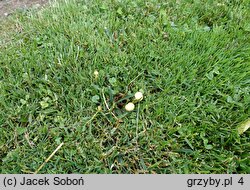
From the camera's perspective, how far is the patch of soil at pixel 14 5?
2.72 m

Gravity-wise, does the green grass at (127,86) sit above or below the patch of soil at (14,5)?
below

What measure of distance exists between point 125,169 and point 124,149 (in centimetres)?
13

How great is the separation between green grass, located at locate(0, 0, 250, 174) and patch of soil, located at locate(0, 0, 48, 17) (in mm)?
222

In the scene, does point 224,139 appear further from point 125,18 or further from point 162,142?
point 125,18

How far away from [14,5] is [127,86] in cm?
165

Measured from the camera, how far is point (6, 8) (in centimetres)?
276

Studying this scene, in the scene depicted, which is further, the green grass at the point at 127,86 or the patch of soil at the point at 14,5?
the patch of soil at the point at 14,5

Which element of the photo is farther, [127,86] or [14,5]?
[14,5]

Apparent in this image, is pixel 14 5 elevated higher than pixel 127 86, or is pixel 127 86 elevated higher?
pixel 14 5

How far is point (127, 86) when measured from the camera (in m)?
2.02

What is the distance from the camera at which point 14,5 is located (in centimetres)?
278

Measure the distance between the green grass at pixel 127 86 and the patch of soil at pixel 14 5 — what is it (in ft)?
0.73

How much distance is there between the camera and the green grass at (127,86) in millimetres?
1755

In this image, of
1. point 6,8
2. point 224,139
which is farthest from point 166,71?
point 6,8
